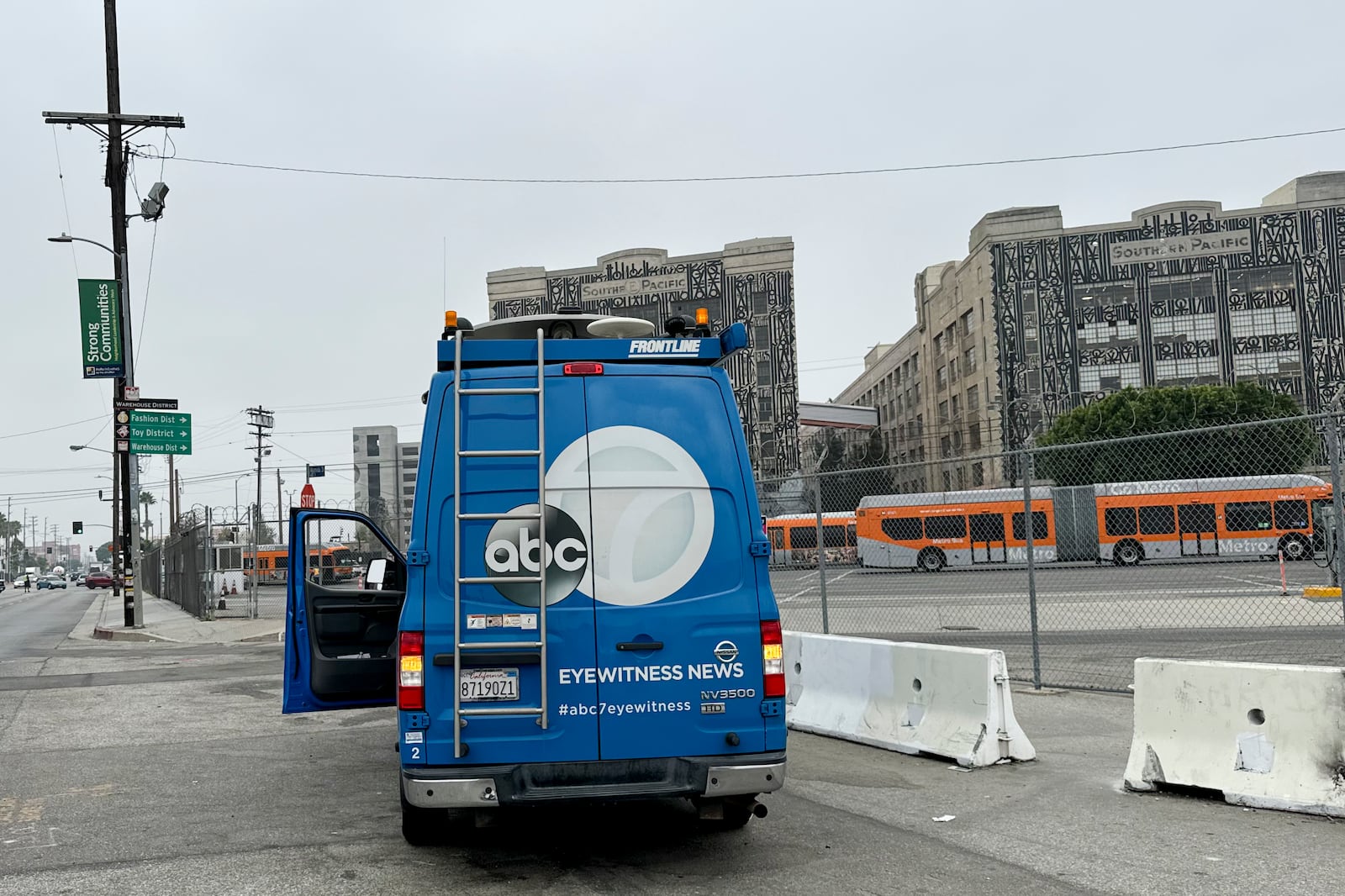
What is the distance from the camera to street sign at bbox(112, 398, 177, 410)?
24.8 meters

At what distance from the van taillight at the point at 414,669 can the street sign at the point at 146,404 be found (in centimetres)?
2229

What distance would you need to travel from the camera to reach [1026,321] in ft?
246

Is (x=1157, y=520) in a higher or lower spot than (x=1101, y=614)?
higher

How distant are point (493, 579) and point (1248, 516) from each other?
38.9 feet

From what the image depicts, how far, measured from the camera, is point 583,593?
17.2 feet

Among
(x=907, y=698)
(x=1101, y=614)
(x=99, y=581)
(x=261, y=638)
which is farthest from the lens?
(x=99, y=581)

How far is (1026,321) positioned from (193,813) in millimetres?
74305

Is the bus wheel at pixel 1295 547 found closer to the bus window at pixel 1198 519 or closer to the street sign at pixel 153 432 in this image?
the bus window at pixel 1198 519

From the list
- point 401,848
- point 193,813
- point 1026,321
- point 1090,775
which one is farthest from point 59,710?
point 1026,321

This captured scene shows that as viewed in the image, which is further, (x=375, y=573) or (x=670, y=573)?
(x=375, y=573)

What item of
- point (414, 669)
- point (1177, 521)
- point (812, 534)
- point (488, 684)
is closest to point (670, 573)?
point (488, 684)

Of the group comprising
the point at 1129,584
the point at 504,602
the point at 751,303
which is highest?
the point at 751,303

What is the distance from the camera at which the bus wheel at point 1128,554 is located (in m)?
12.9

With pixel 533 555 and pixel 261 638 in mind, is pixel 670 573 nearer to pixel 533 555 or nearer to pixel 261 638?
pixel 533 555
